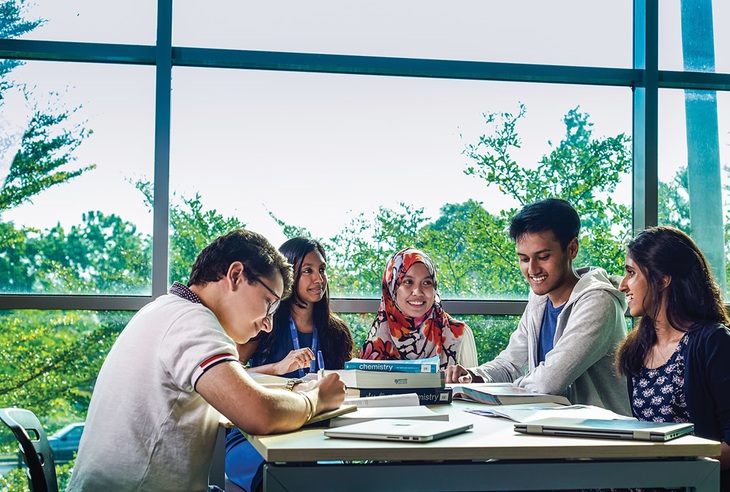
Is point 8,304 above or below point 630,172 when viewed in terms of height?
below

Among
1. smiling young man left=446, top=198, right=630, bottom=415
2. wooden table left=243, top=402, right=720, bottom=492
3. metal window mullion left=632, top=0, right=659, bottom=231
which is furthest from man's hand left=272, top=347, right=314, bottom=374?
metal window mullion left=632, top=0, right=659, bottom=231

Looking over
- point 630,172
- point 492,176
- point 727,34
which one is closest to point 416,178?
point 492,176

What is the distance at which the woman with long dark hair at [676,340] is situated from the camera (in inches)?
88.8

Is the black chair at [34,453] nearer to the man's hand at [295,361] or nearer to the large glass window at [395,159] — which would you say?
the man's hand at [295,361]

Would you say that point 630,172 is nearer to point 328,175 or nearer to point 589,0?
point 589,0

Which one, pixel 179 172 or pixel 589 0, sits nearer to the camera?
pixel 179 172

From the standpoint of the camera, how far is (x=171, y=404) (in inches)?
70.2

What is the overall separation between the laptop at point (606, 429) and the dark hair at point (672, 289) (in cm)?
74

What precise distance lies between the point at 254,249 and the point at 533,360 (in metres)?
1.59

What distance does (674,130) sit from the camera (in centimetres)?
410

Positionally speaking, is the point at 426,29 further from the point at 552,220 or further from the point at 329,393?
the point at 329,393

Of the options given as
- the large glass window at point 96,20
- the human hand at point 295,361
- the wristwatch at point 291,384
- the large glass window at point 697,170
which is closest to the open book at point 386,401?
the wristwatch at point 291,384

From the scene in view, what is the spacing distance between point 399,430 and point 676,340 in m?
1.19

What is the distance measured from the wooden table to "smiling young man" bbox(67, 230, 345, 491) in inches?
3.9
